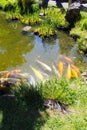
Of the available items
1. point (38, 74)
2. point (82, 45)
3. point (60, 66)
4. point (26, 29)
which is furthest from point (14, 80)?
point (26, 29)

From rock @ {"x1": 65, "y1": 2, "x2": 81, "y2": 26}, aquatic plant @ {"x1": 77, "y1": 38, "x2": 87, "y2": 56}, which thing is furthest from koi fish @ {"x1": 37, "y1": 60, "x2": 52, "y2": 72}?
rock @ {"x1": 65, "y1": 2, "x2": 81, "y2": 26}

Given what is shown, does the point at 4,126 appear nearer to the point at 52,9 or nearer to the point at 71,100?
the point at 71,100

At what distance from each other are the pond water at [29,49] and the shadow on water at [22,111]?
119 inches

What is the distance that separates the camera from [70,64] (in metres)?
12.2

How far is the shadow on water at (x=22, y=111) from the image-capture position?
7.77 metres

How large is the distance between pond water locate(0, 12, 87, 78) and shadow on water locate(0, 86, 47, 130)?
303cm

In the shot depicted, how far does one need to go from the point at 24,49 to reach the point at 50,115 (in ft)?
21.2

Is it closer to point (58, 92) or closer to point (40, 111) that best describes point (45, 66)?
point (58, 92)

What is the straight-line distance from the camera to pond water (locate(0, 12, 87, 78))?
12.7m

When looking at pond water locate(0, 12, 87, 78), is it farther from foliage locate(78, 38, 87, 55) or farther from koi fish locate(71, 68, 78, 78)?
koi fish locate(71, 68, 78, 78)

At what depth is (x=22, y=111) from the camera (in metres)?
8.29

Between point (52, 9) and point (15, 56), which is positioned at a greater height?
point (52, 9)

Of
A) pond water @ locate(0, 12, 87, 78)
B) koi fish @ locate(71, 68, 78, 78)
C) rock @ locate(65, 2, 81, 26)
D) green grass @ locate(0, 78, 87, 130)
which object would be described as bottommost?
pond water @ locate(0, 12, 87, 78)

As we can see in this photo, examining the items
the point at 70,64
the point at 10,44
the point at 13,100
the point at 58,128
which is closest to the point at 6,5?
the point at 10,44
